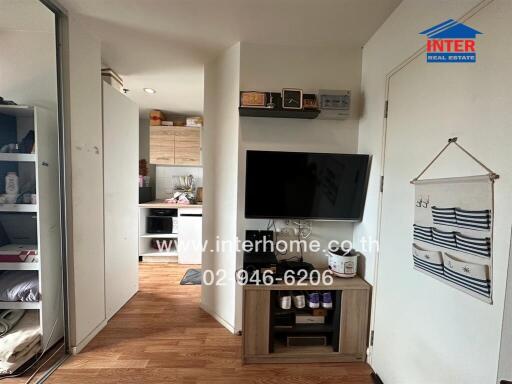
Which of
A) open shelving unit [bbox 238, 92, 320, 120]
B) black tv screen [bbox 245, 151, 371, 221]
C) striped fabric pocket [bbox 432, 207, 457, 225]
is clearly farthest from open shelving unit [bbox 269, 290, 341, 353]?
open shelving unit [bbox 238, 92, 320, 120]

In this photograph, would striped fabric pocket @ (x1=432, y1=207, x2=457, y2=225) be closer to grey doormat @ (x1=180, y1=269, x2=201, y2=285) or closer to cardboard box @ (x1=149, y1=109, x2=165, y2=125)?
grey doormat @ (x1=180, y1=269, x2=201, y2=285)

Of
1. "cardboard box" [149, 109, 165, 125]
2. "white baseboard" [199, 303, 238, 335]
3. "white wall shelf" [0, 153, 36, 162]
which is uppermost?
"cardboard box" [149, 109, 165, 125]

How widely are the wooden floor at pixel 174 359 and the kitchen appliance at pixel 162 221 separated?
1507 millimetres

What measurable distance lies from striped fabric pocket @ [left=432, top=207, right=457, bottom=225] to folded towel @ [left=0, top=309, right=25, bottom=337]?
9.48 ft

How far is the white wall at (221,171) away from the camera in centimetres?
200

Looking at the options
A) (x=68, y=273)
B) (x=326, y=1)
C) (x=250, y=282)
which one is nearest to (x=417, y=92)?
(x=326, y=1)

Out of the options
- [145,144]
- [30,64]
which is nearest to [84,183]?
[30,64]

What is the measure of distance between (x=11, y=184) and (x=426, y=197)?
2.76m

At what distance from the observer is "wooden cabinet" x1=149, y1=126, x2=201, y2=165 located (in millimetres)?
3811

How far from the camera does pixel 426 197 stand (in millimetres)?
1207

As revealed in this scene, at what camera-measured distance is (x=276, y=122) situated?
193cm

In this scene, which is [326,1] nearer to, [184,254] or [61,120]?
[61,120]

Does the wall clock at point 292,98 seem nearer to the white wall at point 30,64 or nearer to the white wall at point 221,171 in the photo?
the white wall at point 221,171

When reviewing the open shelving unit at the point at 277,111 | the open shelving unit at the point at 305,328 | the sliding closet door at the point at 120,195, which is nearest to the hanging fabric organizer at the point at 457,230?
the open shelving unit at the point at 305,328
